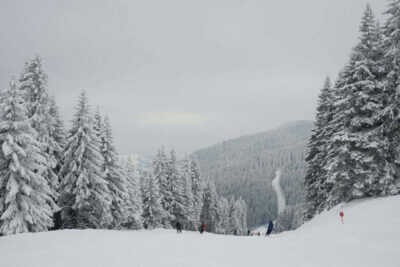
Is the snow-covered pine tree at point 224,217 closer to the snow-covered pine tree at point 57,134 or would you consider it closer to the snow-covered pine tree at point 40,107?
the snow-covered pine tree at point 57,134

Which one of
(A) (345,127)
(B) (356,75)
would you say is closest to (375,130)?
(A) (345,127)

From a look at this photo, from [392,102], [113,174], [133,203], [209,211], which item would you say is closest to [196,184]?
[209,211]

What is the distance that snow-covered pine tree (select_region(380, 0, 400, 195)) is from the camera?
1934 cm

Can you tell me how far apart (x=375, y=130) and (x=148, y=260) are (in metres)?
19.1

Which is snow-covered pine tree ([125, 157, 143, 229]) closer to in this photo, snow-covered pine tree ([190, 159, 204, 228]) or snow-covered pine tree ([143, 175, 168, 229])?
snow-covered pine tree ([143, 175, 168, 229])

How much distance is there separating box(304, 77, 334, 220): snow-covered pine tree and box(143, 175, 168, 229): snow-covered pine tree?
19287 mm

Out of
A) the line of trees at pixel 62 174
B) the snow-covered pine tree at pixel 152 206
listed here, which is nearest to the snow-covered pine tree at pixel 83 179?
the line of trees at pixel 62 174

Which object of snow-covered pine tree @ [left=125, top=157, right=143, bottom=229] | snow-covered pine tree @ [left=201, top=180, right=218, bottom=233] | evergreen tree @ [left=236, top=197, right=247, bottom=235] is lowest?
evergreen tree @ [left=236, top=197, right=247, bottom=235]

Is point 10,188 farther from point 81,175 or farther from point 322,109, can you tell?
point 322,109

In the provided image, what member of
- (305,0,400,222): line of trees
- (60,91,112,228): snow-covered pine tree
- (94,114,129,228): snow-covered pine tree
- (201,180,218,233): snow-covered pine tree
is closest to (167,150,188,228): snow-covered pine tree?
(201,180,218,233): snow-covered pine tree

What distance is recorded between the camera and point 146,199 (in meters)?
37.8

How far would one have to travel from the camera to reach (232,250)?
1309 cm

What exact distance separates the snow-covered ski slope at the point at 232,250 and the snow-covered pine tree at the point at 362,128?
12.3 feet

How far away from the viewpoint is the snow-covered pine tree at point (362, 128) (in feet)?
67.9
